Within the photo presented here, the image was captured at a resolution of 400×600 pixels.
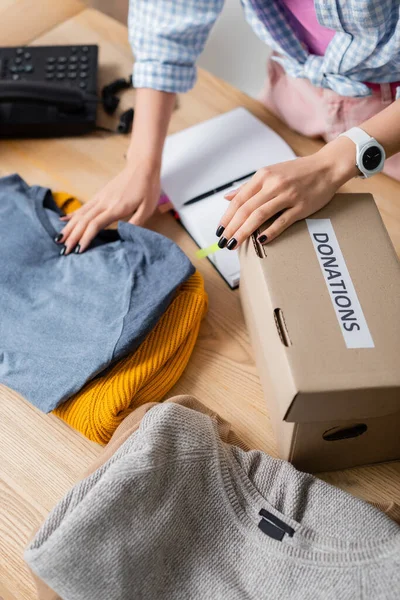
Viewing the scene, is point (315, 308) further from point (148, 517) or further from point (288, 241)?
point (148, 517)

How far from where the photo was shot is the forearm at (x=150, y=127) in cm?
84

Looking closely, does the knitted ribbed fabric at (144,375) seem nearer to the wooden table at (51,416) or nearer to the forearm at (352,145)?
the wooden table at (51,416)

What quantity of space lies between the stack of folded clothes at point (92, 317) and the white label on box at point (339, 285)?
174mm

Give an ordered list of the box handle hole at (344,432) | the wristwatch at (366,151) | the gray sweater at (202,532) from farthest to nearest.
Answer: the wristwatch at (366,151)
the box handle hole at (344,432)
the gray sweater at (202,532)

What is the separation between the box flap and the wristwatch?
0.07 m

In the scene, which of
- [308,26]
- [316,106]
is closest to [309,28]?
[308,26]

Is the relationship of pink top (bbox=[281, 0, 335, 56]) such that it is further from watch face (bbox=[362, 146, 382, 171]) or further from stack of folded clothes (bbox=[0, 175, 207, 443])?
stack of folded clothes (bbox=[0, 175, 207, 443])

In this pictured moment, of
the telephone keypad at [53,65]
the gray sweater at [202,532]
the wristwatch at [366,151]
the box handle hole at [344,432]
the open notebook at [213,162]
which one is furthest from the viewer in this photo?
the telephone keypad at [53,65]

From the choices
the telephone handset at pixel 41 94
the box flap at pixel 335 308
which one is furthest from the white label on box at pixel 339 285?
the telephone handset at pixel 41 94

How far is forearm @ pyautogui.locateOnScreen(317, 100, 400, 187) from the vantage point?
0.71 meters

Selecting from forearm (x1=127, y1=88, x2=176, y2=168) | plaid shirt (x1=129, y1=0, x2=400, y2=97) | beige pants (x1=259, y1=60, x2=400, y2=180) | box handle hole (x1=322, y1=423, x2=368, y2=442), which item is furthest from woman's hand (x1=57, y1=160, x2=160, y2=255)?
box handle hole (x1=322, y1=423, x2=368, y2=442)

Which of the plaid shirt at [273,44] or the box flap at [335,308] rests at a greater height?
the plaid shirt at [273,44]

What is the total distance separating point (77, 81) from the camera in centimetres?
95

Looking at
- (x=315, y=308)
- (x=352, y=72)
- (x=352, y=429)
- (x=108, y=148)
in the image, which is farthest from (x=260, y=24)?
(x=352, y=429)
